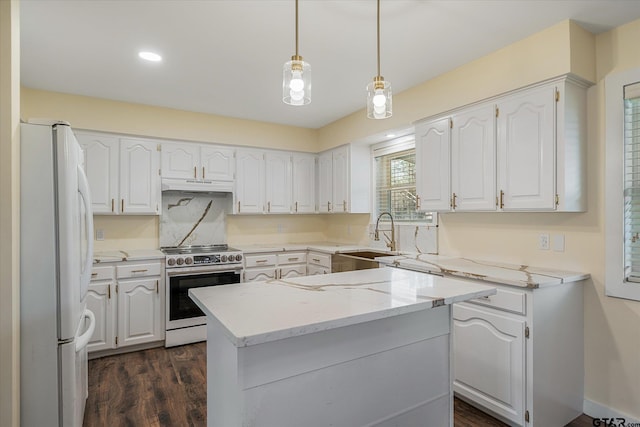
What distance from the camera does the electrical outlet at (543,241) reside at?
2423mm

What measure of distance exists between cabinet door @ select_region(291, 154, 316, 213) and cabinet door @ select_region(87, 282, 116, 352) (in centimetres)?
230

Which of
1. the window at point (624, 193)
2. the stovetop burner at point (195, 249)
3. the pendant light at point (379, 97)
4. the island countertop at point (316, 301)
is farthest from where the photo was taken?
the stovetop burner at point (195, 249)

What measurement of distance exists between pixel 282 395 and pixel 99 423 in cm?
174

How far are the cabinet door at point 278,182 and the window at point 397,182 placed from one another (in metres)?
1.16

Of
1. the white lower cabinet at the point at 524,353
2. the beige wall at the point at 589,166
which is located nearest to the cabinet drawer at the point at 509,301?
the white lower cabinet at the point at 524,353

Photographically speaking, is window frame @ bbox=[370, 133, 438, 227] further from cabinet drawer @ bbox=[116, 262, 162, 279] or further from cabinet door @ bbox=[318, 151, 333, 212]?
cabinet drawer @ bbox=[116, 262, 162, 279]

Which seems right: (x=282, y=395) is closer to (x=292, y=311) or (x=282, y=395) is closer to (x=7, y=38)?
(x=292, y=311)

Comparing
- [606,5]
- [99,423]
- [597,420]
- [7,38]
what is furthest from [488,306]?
[7,38]

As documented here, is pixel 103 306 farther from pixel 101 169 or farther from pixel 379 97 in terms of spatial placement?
pixel 379 97

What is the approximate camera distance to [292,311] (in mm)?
1268

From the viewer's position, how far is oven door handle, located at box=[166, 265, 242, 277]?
135 inches

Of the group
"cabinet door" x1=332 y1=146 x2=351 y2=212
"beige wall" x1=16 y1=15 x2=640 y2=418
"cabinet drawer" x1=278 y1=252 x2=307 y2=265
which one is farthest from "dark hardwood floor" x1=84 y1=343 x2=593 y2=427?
"cabinet door" x1=332 y1=146 x2=351 y2=212

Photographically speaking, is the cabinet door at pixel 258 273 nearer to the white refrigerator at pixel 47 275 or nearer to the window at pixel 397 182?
the window at pixel 397 182

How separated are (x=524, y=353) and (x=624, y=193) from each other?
3.84 ft
